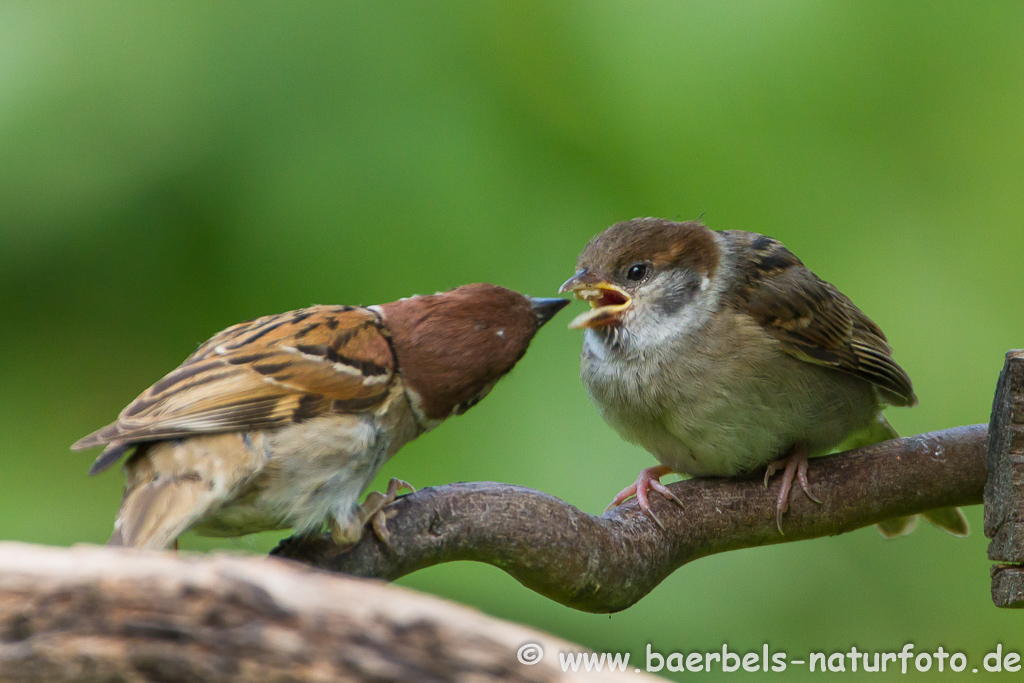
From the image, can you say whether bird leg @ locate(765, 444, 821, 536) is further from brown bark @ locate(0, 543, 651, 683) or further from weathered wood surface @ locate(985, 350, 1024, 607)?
brown bark @ locate(0, 543, 651, 683)

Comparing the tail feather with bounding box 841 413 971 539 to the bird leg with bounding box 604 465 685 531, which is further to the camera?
the tail feather with bounding box 841 413 971 539

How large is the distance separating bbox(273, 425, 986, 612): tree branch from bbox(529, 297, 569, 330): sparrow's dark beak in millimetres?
362

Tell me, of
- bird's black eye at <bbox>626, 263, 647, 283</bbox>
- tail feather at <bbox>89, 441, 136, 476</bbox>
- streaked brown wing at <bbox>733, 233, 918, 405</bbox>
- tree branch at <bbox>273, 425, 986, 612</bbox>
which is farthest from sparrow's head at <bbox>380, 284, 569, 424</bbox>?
streaked brown wing at <bbox>733, 233, 918, 405</bbox>

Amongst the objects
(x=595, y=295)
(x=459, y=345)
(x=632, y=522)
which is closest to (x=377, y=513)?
(x=459, y=345)

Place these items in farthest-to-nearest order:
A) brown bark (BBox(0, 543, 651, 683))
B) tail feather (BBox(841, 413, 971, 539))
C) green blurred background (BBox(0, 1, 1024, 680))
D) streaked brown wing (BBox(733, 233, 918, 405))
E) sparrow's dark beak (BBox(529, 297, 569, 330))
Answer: green blurred background (BBox(0, 1, 1024, 680)), tail feather (BBox(841, 413, 971, 539)), streaked brown wing (BBox(733, 233, 918, 405)), sparrow's dark beak (BBox(529, 297, 569, 330)), brown bark (BBox(0, 543, 651, 683))

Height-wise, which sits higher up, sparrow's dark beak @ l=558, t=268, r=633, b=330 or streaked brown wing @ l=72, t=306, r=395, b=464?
sparrow's dark beak @ l=558, t=268, r=633, b=330

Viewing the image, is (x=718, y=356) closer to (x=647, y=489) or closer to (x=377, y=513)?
(x=647, y=489)

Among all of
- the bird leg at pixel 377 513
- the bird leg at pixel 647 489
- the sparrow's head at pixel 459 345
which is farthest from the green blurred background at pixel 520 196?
the bird leg at pixel 377 513

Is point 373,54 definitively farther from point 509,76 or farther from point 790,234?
point 790,234

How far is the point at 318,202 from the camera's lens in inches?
119

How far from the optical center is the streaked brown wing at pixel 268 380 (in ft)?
5.32

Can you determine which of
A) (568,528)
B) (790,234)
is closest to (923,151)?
(790,234)

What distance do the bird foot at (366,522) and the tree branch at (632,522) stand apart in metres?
0.02

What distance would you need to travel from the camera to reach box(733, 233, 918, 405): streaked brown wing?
2.26 m
